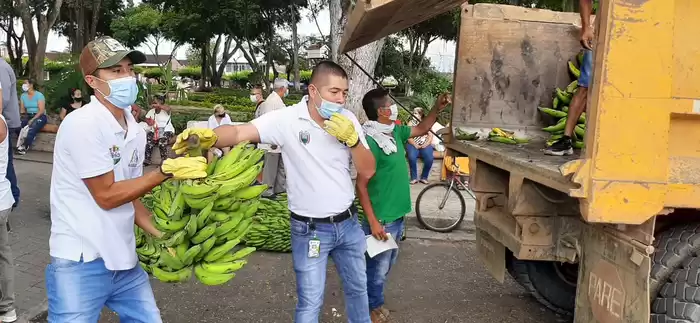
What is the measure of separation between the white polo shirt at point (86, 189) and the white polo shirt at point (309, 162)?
3.33ft

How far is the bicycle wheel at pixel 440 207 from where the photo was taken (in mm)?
7594

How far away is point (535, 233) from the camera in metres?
3.40

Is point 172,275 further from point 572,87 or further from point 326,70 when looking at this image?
point 572,87

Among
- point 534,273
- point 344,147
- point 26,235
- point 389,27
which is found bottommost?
point 26,235

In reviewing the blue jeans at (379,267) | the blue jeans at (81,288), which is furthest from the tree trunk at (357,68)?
the blue jeans at (81,288)

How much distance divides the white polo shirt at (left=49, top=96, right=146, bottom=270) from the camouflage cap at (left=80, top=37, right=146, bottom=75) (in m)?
0.18

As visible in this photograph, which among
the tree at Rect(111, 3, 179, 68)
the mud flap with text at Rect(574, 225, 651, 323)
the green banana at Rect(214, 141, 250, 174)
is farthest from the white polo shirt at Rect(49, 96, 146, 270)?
the tree at Rect(111, 3, 179, 68)

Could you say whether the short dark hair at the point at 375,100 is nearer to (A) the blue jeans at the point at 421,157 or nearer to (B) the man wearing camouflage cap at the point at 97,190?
(B) the man wearing camouflage cap at the point at 97,190

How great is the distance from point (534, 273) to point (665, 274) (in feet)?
6.10

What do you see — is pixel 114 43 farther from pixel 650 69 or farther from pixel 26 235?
pixel 26 235

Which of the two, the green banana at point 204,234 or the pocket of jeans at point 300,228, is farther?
the pocket of jeans at point 300,228

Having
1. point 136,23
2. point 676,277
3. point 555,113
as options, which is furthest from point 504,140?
point 136,23

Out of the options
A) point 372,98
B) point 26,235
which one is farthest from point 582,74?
point 26,235

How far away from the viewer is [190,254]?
2.87 metres
